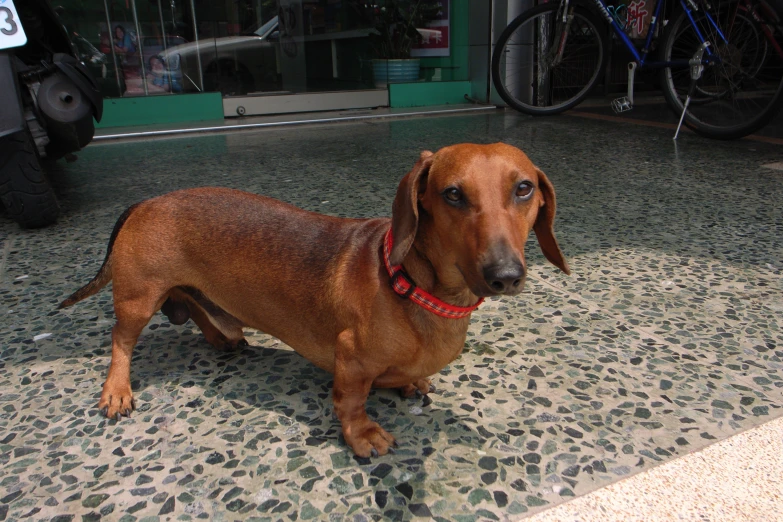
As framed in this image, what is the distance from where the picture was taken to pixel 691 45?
5938mm

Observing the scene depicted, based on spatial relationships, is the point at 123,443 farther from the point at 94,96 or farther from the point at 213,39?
the point at 213,39

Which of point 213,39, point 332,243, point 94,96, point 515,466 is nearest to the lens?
point 515,466

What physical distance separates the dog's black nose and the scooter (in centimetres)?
272

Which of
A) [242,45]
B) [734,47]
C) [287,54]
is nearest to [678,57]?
[734,47]

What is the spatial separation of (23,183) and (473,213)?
273 cm

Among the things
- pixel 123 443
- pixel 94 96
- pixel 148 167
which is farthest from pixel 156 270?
pixel 148 167

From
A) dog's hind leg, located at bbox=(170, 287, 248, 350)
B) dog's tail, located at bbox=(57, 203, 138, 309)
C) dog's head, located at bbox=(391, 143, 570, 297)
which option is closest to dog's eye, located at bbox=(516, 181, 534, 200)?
dog's head, located at bbox=(391, 143, 570, 297)

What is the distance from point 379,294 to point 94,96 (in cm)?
276

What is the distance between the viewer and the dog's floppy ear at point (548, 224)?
1.59 meters

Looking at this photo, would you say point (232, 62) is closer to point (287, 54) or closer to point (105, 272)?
point (287, 54)

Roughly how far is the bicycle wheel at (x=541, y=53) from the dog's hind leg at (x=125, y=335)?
18.1ft

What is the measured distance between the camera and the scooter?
292 centimetres

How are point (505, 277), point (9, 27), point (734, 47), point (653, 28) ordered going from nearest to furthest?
point (505, 277) < point (9, 27) < point (734, 47) < point (653, 28)

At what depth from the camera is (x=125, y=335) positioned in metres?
1.90
